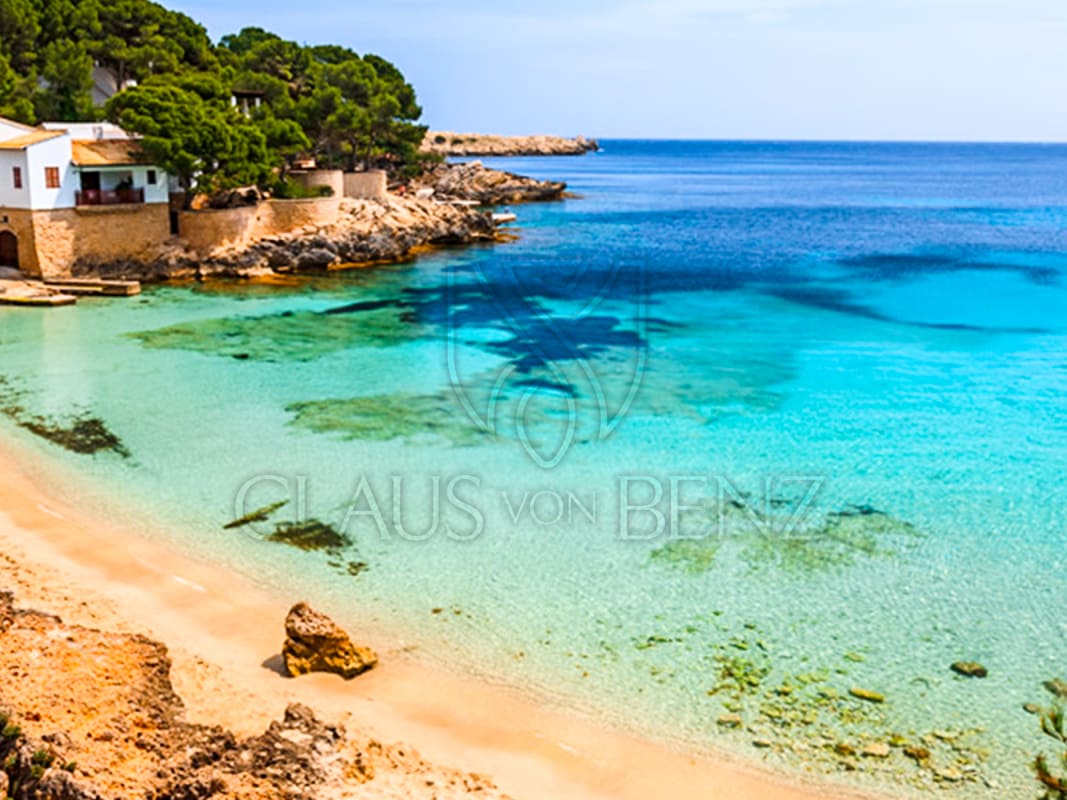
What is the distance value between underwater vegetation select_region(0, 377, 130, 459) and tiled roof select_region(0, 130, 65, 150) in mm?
16852

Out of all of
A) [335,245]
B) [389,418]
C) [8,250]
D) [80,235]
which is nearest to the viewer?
[389,418]

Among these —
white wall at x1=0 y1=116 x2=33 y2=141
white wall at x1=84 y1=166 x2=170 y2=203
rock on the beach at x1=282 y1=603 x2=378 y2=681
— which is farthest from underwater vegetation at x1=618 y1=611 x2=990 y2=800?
white wall at x1=0 y1=116 x2=33 y2=141

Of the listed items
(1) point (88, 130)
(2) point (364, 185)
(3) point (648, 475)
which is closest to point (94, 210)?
(1) point (88, 130)

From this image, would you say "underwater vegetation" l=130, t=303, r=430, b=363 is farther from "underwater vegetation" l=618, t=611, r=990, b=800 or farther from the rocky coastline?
"underwater vegetation" l=618, t=611, r=990, b=800

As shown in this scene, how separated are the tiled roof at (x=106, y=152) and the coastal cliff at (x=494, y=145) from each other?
118511mm

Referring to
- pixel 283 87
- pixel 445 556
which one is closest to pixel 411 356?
pixel 445 556

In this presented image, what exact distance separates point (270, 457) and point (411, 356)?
33.2 feet

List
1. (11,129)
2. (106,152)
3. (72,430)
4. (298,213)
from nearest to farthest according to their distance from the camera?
(72,430), (11,129), (106,152), (298,213)

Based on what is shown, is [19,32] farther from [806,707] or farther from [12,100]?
[806,707]

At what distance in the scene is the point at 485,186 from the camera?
286ft

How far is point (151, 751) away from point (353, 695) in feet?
8.66

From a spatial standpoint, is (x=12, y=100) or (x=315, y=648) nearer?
(x=315, y=648)

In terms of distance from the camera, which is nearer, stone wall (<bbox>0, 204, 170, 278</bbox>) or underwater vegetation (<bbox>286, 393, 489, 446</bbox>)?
underwater vegetation (<bbox>286, 393, 489, 446</bbox>)

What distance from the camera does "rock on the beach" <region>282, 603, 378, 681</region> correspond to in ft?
41.2
